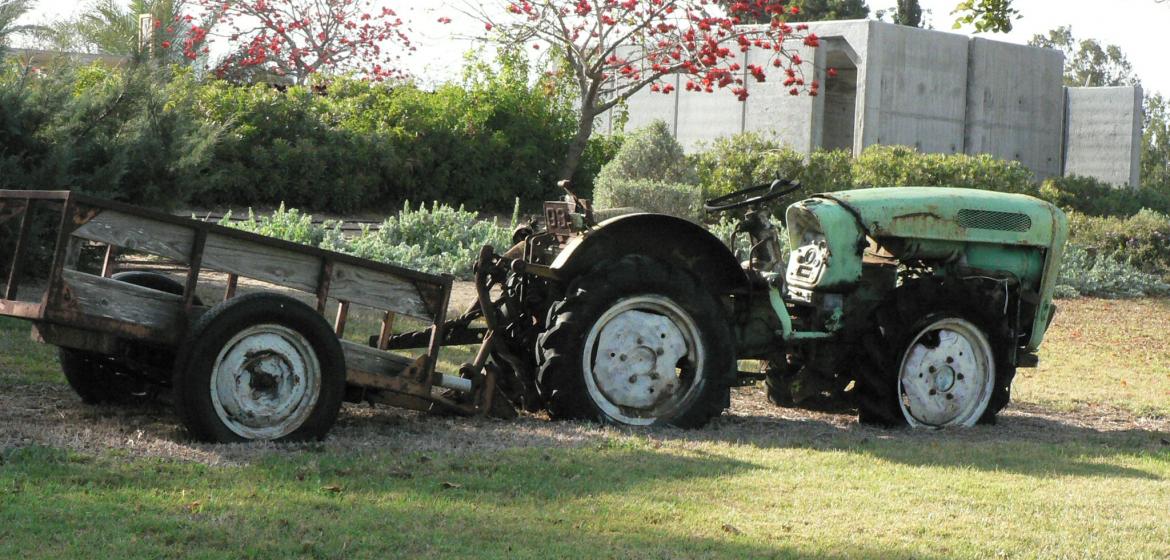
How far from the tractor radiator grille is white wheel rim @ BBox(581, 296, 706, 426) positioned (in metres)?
2.03

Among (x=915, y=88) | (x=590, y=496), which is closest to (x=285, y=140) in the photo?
(x=590, y=496)

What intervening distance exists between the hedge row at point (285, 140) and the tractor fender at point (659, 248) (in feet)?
17.2

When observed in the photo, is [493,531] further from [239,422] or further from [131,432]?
[131,432]

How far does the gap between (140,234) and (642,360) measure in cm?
274

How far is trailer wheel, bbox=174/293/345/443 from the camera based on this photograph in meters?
5.90

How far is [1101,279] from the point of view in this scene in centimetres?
1823

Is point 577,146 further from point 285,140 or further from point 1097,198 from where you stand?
point 1097,198

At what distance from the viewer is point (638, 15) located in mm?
18844

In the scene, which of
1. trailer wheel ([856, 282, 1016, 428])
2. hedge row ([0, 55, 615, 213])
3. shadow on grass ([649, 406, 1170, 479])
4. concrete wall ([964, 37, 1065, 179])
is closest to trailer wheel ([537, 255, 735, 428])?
shadow on grass ([649, 406, 1170, 479])

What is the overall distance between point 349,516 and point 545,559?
2.68 ft

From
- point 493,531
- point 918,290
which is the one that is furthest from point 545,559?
point 918,290

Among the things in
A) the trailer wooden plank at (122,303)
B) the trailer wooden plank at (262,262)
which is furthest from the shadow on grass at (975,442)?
the trailer wooden plank at (122,303)

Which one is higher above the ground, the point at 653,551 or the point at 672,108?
the point at 672,108

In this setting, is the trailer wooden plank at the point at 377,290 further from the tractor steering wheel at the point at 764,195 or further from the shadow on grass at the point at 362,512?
the tractor steering wheel at the point at 764,195
